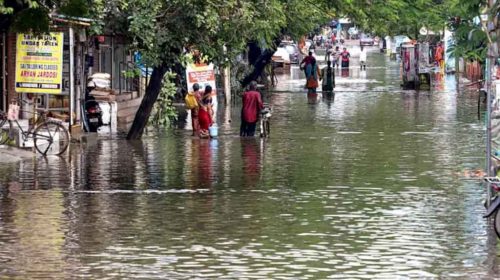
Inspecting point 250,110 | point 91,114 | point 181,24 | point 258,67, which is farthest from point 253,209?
point 258,67

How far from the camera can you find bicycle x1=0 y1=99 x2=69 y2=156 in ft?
78.3

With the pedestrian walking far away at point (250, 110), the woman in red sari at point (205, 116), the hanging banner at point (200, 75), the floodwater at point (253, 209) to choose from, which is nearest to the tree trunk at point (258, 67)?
the hanging banner at point (200, 75)

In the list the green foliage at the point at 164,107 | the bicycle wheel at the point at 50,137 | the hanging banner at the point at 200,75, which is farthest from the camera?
the hanging banner at the point at 200,75

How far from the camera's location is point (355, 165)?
72.2 feet

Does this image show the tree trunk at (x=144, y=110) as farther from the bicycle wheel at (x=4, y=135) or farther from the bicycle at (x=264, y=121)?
the bicycle wheel at (x=4, y=135)

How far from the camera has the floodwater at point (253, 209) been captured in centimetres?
1202

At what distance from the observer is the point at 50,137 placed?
77.9 ft

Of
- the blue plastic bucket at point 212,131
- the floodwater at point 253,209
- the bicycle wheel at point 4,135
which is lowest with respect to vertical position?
the floodwater at point 253,209

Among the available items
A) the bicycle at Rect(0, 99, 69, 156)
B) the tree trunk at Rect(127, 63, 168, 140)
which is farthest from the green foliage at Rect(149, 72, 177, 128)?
the bicycle at Rect(0, 99, 69, 156)

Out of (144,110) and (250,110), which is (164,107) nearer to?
(144,110)

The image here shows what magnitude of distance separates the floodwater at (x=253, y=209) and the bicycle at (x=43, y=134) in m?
0.55

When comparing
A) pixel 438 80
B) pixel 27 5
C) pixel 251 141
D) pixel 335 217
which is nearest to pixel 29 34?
pixel 27 5

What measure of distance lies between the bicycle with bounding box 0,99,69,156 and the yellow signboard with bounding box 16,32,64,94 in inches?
28.7

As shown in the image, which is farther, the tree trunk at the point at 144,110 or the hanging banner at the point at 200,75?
the hanging banner at the point at 200,75
